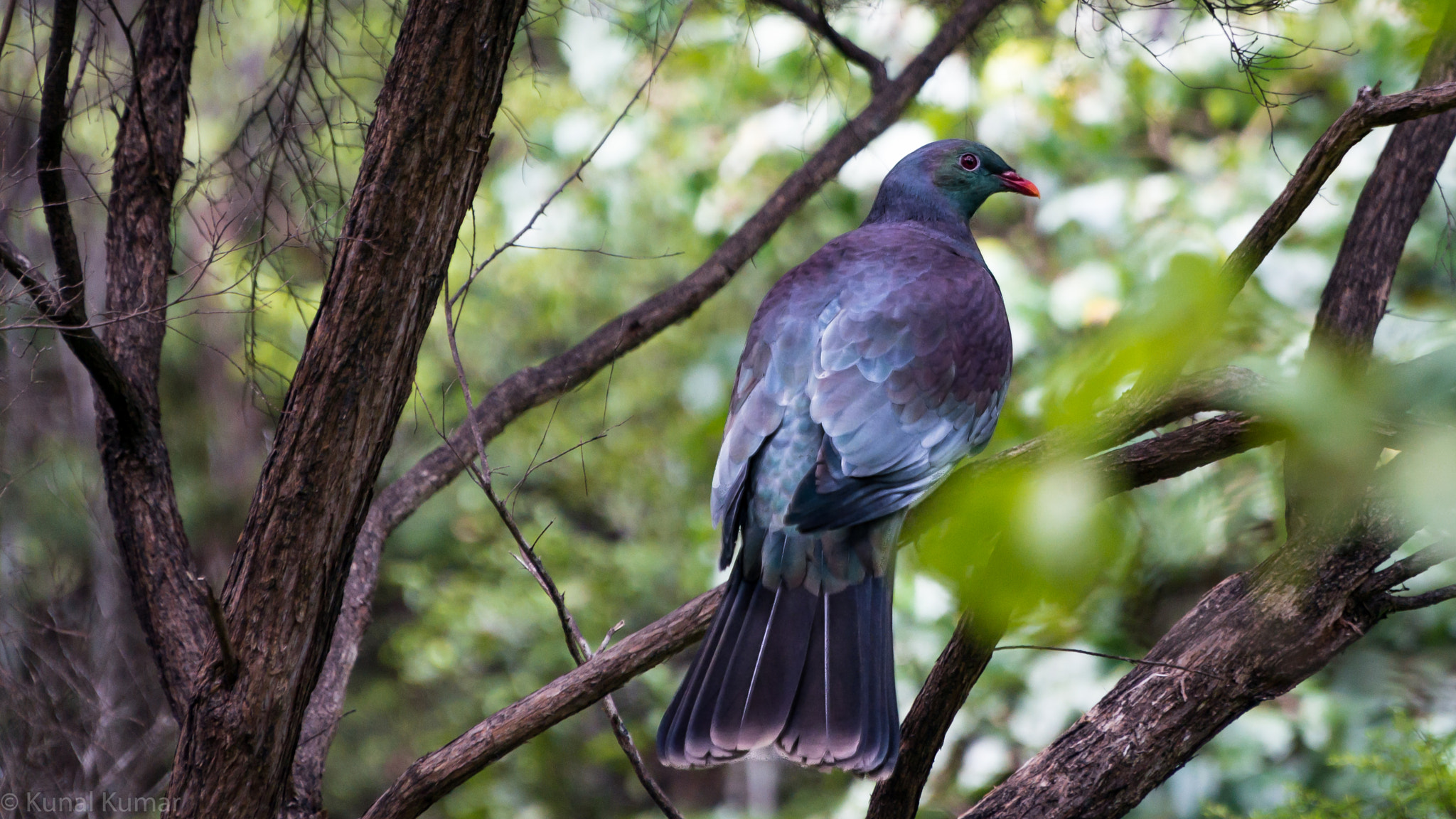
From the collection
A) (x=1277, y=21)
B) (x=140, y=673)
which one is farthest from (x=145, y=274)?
(x=1277, y=21)

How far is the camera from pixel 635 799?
6.20 metres

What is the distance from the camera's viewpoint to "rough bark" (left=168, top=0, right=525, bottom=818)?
5.79 feet

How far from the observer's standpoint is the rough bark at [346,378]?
1.76m

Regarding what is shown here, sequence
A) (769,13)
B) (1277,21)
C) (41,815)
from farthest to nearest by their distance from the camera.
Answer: (1277,21)
(769,13)
(41,815)

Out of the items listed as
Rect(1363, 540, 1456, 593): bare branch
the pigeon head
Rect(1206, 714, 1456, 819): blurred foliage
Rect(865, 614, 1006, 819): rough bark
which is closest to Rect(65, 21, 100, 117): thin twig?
Rect(865, 614, 1006, 819): rough bark

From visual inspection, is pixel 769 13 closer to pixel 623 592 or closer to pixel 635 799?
pixel 623 592

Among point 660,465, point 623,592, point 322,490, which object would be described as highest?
point 660,465

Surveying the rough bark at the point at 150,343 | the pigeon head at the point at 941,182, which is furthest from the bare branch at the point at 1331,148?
the rough bark at the point at 150,343

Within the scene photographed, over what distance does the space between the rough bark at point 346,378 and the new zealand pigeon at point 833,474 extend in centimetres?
69

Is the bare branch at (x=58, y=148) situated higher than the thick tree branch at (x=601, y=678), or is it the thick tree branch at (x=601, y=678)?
the bare branch at (x=58, y=148)

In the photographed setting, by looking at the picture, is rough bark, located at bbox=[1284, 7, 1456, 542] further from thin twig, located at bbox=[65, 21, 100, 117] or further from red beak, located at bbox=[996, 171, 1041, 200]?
thin twig, located at bbox=[65, 21, 100, 117]

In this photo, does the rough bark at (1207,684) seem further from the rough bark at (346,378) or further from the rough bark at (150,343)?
the rough bark at (150,343)

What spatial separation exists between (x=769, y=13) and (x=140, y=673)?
327cm

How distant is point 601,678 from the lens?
6.81 ft
